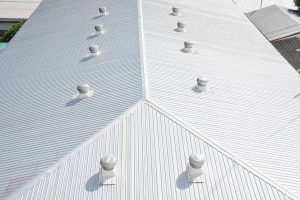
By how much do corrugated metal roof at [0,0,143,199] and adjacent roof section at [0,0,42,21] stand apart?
52.7 ft

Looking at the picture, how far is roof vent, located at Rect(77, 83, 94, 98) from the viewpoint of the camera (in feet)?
47.0

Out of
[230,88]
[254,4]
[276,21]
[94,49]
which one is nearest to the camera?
[230,88]

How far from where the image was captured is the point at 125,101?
1338 cm

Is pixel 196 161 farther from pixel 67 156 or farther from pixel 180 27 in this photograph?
pixel 180 27

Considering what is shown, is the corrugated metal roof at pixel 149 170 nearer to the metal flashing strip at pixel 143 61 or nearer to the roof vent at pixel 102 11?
the metal flashing strip at pixel 143 61

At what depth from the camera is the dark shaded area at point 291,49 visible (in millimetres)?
26203

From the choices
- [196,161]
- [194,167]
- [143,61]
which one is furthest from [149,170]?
[143,61]

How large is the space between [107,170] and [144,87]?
455 centimetres

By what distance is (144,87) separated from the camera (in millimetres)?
13742

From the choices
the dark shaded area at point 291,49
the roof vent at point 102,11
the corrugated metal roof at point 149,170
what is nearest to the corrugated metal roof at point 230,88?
the corrugated metal roof at point 149,170

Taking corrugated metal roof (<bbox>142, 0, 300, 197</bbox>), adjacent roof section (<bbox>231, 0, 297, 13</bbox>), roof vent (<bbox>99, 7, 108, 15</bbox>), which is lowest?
adjacent roof section (<bbox>231, 0, 297, 13</bbox>)

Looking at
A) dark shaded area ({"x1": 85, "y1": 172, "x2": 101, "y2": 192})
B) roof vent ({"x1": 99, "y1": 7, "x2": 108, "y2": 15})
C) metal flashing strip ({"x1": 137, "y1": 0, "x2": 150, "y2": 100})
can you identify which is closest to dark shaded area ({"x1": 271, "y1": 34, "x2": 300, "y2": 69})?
metal flashing strip ({"x1": 137, "y1": 0, "x2": 150, "y2": 100})

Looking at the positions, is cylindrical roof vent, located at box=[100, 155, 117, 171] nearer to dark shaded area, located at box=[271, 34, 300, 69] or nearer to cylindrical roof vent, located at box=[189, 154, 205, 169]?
cylindrical roof vent, located at box=[189, 154, 205, 169]

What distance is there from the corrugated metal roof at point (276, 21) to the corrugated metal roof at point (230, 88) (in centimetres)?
748
